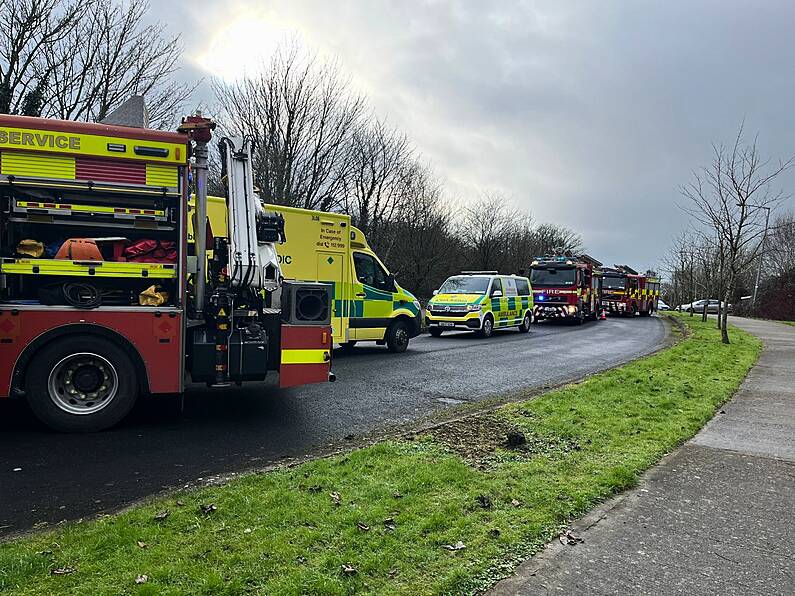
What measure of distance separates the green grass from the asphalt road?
2.25 feet

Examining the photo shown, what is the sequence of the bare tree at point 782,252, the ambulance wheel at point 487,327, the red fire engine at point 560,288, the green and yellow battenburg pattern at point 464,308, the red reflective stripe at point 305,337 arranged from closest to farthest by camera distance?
the red reflective stripe at point 305,337, the green and yellow battenburg pattern at point 464,308, the ambulance wheel at point 487,327, the red fire engine at point 560,288, the bare tree at point 782,252

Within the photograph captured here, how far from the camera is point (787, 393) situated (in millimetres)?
9352

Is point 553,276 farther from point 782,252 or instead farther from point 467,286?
point 782,252

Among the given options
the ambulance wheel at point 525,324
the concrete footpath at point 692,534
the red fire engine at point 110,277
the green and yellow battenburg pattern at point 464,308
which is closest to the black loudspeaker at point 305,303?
the red fire engine at point 110,277

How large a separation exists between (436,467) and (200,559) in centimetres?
222

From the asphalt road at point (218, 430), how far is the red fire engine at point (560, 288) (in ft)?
44.7

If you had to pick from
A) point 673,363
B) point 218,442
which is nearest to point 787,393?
point 673,363

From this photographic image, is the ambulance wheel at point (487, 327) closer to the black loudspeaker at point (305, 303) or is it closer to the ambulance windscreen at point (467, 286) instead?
the ambulance windscreen at point (467, 286)

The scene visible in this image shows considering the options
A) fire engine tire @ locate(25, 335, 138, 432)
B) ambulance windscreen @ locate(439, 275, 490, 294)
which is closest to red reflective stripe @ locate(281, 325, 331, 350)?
fire engine tire @ locate(25, 335, 138, 432)

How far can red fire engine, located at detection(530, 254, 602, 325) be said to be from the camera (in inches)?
1041

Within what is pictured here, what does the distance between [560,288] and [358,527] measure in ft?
78.4

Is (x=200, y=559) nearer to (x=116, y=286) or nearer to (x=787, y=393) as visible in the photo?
(x=116, y=286)

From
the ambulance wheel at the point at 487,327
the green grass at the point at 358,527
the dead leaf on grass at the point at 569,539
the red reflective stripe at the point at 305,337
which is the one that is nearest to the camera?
the green grass at the point at 358,527

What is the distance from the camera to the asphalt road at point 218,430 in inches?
188
